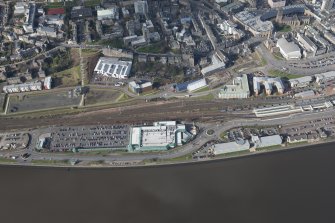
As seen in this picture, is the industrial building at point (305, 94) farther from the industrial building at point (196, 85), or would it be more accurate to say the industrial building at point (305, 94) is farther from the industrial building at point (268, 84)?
the industrial building at point (196, 85)

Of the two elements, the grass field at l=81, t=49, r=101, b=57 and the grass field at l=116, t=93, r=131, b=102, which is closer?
the grass field at l=116, t=93, r=131, b=102

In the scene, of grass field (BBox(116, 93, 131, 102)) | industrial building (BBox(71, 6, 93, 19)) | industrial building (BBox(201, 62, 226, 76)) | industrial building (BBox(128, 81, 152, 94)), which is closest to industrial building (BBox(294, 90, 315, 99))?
industrial building (BBox(201, 62, 226, 76))

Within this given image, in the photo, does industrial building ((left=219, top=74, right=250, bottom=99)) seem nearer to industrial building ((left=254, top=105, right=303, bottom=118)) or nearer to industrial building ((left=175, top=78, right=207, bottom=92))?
industrial building ((left=175, top=78, right=207, bottom=92))

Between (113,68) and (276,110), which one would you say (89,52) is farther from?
(276,110)

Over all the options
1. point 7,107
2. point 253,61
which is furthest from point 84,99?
point 253,61

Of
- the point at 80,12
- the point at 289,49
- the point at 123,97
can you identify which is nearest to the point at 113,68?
the point at 123,97

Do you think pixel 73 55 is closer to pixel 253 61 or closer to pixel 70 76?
pixel 70 76
